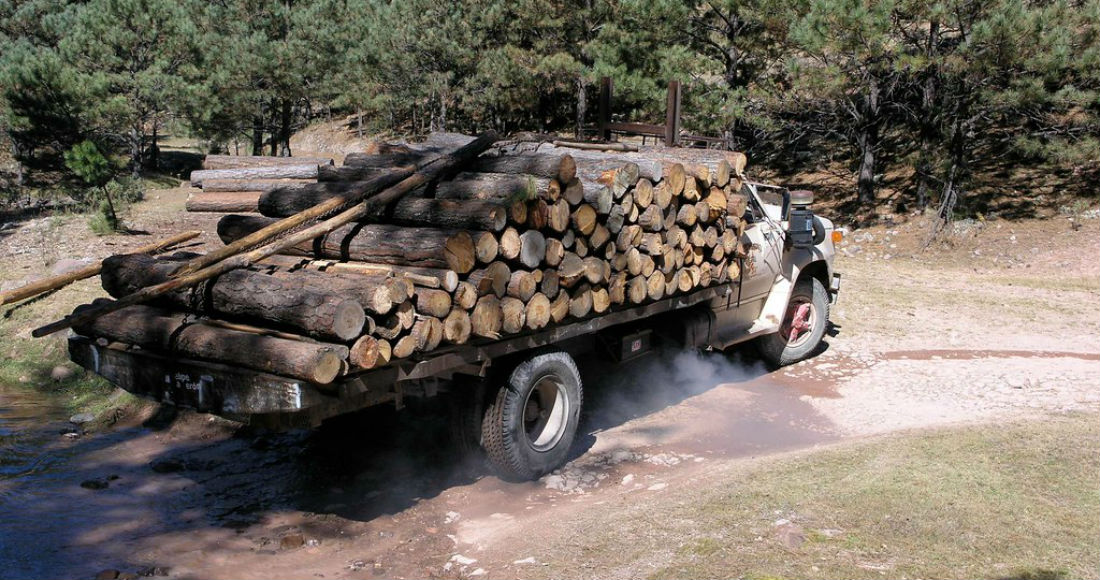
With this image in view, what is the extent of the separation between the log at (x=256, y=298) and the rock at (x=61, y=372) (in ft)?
11.5

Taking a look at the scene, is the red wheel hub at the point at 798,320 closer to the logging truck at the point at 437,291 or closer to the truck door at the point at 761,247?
the truck door at the point at 761,247

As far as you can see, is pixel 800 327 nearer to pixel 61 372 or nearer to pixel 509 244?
pixel 509 244

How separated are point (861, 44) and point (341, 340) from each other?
14.0m

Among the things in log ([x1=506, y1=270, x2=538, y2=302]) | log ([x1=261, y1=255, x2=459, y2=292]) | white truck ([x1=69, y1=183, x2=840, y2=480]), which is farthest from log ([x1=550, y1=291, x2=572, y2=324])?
log ([x1=261, y1=255, x2=459, y2=292])

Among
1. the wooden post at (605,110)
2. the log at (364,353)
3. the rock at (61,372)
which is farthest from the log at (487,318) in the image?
the rock at (61,372)

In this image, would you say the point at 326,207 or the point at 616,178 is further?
the point at 616,178

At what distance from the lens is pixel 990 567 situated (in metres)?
4.63

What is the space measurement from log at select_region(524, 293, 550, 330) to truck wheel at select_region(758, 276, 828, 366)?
4266 millimetres

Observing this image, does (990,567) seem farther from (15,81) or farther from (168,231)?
(15,81)

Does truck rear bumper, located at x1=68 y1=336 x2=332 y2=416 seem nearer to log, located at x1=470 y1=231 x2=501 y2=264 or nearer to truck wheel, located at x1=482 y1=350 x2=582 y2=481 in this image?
log, located at x1=470 y1=231 x2=501 y2=264

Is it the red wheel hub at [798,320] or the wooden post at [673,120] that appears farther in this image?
the wooden post at [673,120]

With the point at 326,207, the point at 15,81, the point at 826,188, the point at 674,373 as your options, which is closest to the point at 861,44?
the point at 826,188

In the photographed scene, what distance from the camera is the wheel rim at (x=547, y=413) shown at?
21.5 feet

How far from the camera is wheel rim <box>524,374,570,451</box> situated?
258 inches
